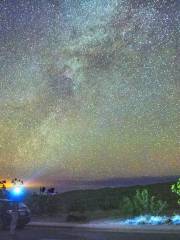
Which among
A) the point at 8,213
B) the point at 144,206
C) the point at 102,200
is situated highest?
the point at 102,200

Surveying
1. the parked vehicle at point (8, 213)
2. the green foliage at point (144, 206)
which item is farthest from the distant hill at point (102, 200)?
the parked vehicle at point (8, 213)

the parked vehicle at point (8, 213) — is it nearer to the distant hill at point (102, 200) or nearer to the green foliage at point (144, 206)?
the green foliage at point (144, 206)

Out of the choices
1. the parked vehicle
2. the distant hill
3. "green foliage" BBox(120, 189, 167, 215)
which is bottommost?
the parked vehicle

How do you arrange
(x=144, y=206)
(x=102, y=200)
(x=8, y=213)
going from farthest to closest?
(x=102, y=200), (x=144, y=206), (x=8, y=213)

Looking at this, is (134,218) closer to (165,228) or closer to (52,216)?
(165,228)

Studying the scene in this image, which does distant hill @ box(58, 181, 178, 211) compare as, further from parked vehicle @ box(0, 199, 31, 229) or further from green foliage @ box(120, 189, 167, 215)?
parked vehicle @ box(0, 199, 31, 229)

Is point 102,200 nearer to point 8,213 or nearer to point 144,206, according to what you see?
point 144,206

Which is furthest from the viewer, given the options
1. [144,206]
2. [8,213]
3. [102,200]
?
[102,200]

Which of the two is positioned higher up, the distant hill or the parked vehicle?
the distant hill

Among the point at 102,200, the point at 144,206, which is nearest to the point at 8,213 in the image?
the point at 144,206

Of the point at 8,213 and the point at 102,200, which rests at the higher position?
the point at 102,200

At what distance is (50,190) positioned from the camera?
4347 cm

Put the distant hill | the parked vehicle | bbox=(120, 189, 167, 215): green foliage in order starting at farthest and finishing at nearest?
the distant hill < bbox=(120, 189, 167, 215): green foliage < the parked vehicle

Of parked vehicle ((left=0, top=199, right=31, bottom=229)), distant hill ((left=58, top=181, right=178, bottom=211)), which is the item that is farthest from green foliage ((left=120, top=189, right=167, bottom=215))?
distant hill ((left=58, top=181, right=178, bottom=211))
